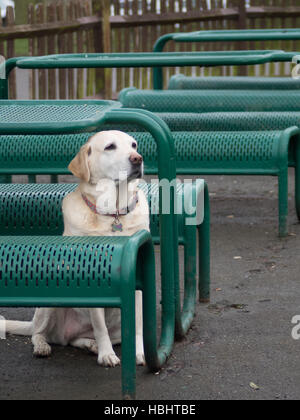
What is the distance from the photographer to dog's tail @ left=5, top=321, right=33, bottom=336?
416 centimetres

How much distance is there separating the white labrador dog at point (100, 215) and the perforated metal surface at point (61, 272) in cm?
57

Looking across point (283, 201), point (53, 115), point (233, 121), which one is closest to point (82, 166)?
point (53, 115)

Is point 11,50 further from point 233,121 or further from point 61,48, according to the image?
point 233,121

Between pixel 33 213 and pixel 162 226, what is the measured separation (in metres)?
0.99

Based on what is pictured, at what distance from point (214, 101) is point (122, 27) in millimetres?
5398

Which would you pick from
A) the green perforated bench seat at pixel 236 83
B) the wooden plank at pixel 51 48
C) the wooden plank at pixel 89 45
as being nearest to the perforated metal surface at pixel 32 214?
the green perforated bench seat at pixel 236 83

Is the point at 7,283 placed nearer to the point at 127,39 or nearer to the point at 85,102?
Answer: the point at 85,102

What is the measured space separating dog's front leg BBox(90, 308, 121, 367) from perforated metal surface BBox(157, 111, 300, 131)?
Result: 11.3ft

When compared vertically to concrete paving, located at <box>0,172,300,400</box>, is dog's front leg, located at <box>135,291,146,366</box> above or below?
above

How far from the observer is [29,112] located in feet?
11.9

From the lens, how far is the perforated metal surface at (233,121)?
6891 mm

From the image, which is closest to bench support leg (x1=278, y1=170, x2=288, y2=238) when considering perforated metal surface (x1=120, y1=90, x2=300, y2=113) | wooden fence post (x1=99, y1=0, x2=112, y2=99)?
perforated metal surface (x1=120, y1=90, x2=300, y2=113)

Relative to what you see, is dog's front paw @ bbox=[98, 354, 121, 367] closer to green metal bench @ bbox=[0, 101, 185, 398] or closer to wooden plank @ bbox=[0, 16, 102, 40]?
green metal bench @ bbox=[0, 101, 185, 398]

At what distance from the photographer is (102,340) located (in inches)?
148
